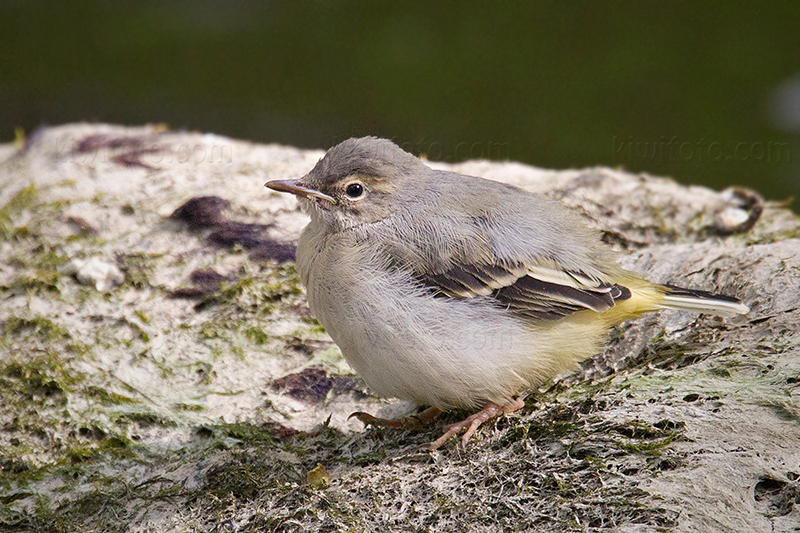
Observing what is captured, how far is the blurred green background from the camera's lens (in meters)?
9.84

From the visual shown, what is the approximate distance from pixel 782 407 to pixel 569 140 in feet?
22.4

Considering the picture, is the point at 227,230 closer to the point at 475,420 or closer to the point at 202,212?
the point at 202,212

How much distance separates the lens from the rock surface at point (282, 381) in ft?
11.2

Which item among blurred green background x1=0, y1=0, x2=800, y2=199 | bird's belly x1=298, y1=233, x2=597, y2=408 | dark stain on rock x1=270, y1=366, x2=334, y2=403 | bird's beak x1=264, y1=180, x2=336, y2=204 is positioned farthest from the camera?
blurred green background x1=0, y1=0, x2=800, y2=199

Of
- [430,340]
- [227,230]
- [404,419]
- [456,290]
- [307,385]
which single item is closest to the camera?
[430,340]

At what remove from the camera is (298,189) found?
4453mm

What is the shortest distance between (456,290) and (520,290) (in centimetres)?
35

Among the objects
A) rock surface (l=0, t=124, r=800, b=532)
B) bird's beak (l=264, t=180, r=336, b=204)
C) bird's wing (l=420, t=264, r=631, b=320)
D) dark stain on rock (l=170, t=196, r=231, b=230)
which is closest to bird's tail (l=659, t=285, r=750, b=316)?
rock surface (l=0, t=124, r=800, b=532)

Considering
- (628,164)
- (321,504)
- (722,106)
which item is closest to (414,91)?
(628,164)

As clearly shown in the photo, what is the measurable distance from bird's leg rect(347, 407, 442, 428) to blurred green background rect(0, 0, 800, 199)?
5051 mm

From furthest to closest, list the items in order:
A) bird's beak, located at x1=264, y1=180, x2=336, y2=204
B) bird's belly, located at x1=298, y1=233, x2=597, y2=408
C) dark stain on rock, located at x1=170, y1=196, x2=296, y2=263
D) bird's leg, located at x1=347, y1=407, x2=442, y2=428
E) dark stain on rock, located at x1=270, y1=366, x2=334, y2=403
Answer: dark stain on rock, located at x1=170, y1=196, x2=296, y2=263, dark stain on rock, located at x1=270, y1=366, x2=334, y2=403, bird's beak, located at x1=264, y1=180, x2=336, y2=204, bird's leg, located at x1=347, y1=407, x2=442, y2=428, bird's belly, located at x1=298, y1=233, x2=597, y2=408

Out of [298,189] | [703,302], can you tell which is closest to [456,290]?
[298,189]

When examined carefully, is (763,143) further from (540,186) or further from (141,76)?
(141,76)

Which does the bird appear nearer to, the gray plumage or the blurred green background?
the gray plumage
